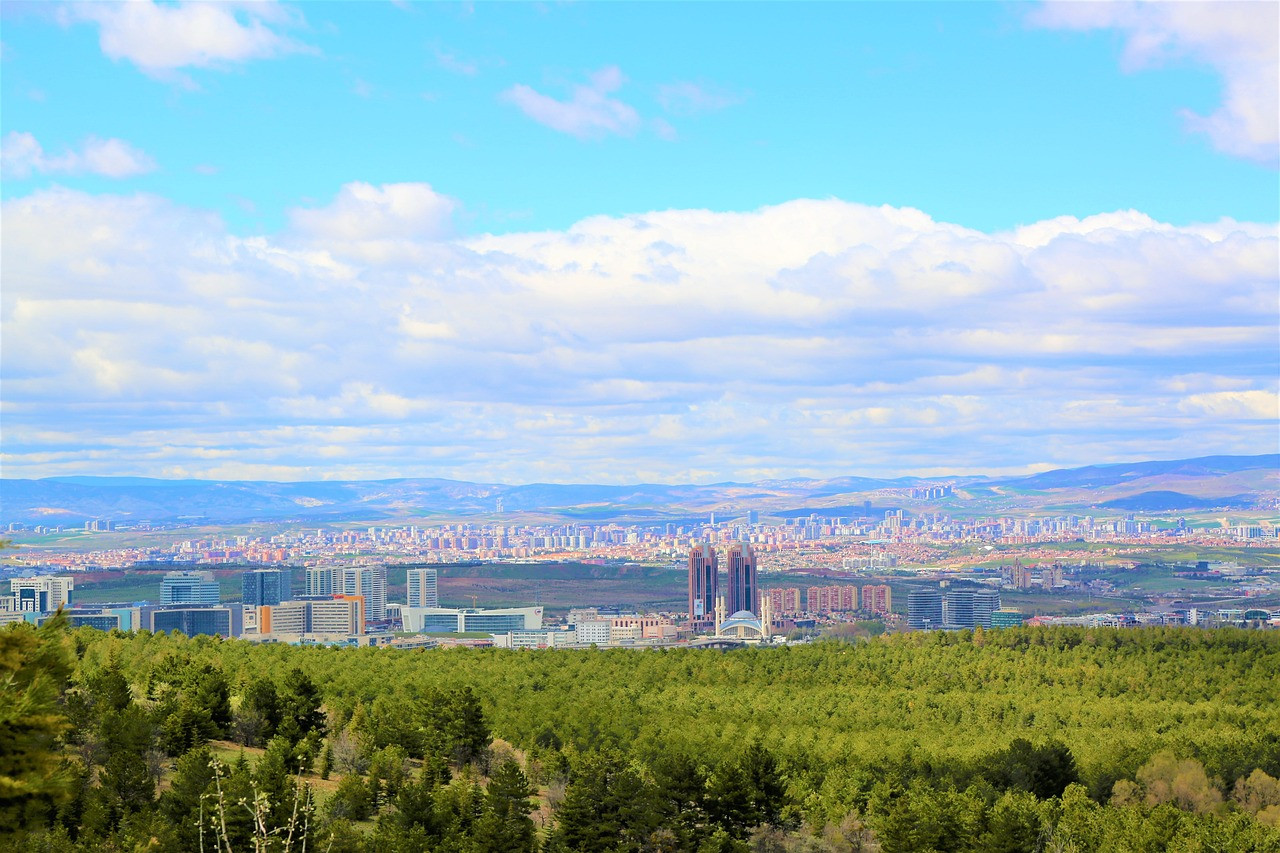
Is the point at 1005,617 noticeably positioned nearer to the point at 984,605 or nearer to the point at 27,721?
the point at 984,605

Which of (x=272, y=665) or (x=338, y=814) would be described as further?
(x=272, y=665)

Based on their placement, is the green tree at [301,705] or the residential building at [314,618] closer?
the green tree at [301,705]

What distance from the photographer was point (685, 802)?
1494 inches

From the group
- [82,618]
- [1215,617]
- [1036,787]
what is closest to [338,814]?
[1036,787]

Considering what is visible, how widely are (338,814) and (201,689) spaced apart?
10143 millimetres

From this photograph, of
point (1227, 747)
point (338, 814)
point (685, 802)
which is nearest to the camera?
point (338, 814)

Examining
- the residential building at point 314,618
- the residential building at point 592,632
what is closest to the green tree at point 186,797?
the residential building at point 592,632

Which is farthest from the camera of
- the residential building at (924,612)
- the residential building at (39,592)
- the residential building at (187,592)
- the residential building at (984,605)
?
the residential building at (187,592)

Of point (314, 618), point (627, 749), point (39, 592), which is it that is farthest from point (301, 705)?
point (314, 618)

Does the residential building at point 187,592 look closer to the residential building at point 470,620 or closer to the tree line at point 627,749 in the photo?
the residential building at point 470,620

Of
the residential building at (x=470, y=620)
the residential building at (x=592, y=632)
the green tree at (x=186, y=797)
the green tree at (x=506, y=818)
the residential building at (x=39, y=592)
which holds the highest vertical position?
the residential building at (x=39, y=592)

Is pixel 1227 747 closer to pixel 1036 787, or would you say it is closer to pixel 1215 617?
pixel 1036 787

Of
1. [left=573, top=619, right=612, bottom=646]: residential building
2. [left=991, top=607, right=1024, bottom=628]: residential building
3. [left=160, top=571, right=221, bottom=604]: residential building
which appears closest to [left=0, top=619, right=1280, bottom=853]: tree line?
[left=573, top=619, right=612, bottom=646]: residential building

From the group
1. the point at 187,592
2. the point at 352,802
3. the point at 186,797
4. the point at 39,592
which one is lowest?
the point at 352,802
